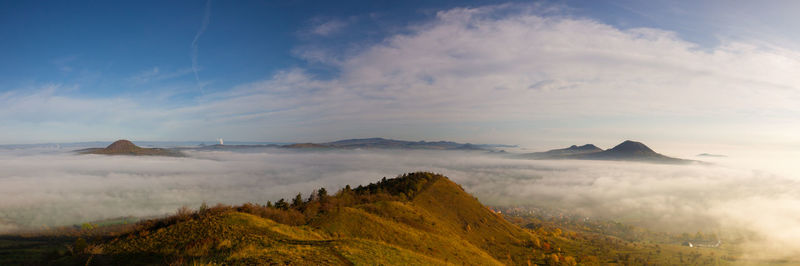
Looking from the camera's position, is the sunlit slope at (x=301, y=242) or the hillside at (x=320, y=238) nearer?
the sunlit slope at (x=301, y=242)

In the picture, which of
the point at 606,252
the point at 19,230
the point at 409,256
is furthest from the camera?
the point at 19,230

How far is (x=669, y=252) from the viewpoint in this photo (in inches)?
3895

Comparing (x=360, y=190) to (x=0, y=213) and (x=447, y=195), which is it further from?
(x=0, y=213)

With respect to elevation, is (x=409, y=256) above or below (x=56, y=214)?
above

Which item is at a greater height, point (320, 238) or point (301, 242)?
point (301, 242)

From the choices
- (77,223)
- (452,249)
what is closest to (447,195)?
(452,249)

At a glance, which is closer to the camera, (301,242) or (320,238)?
(301,242)

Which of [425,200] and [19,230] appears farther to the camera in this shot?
[19,230]

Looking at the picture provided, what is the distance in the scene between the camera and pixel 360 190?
195ft

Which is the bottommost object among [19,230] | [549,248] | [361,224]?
[19,230]

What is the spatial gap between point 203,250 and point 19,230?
223 meters

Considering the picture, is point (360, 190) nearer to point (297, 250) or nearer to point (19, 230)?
point (297, 250)

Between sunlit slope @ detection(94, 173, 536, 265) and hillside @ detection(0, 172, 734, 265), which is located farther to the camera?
hillside @ detection(0, 172, 734, 265)

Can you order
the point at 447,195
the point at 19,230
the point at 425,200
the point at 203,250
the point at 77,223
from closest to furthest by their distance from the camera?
the point at 203,250 < the point at 425,200 < the point at 447,195 < the point at 19,230 < the point at 77,223
